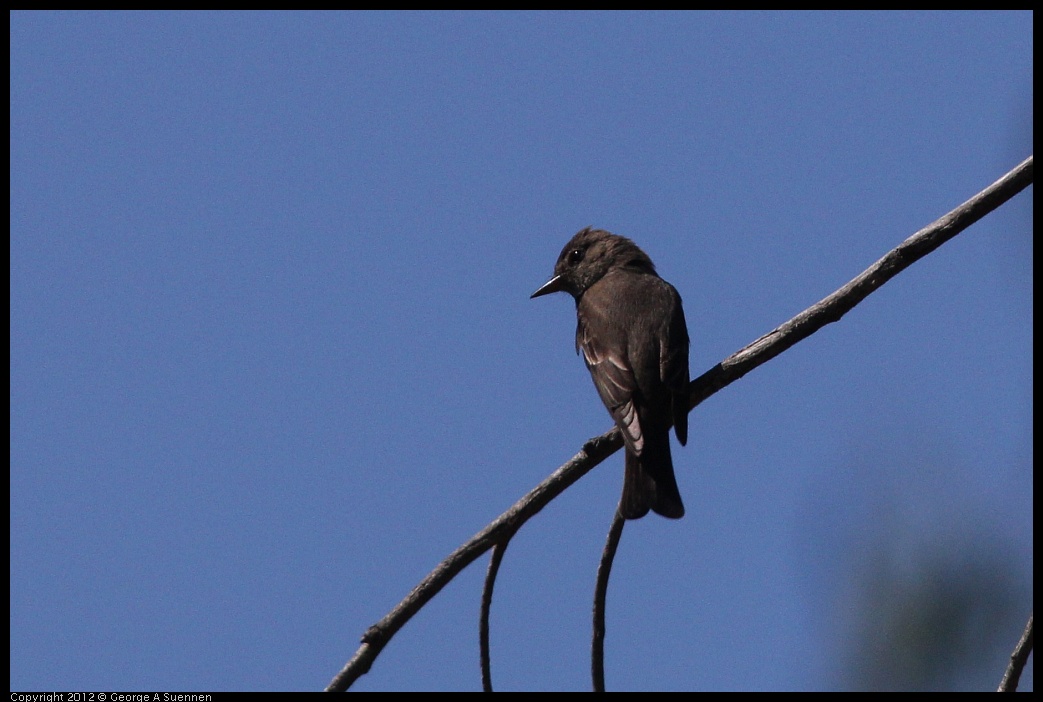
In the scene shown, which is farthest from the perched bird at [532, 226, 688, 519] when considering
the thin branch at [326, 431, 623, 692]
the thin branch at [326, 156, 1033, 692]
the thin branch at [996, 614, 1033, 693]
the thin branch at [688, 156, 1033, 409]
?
the thin branch at [996, 614, 1033, 693]

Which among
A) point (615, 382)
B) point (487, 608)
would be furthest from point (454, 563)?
point (615, 382)

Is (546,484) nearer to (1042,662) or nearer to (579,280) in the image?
(1042,662)

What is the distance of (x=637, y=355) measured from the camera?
261 inches

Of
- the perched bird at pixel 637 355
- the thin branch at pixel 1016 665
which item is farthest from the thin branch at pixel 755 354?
the thin branch at pixel 1016 665

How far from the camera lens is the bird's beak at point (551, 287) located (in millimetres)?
8750

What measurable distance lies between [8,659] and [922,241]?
12.5ft

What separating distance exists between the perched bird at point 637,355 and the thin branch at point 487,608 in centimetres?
91

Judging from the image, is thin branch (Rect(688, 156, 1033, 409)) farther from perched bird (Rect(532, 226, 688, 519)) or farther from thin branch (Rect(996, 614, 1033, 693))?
thin branch (Rect(996, 614, 1033, 693))

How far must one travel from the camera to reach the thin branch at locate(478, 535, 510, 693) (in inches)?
158

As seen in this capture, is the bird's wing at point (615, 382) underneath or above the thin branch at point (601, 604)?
above

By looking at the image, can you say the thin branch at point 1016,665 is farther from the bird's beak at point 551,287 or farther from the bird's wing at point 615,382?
the bird's beak at point 551,287

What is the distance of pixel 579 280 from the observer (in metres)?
8.68

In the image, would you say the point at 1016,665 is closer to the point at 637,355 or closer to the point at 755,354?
the point at 755,354

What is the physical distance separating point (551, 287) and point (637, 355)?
2.25m
